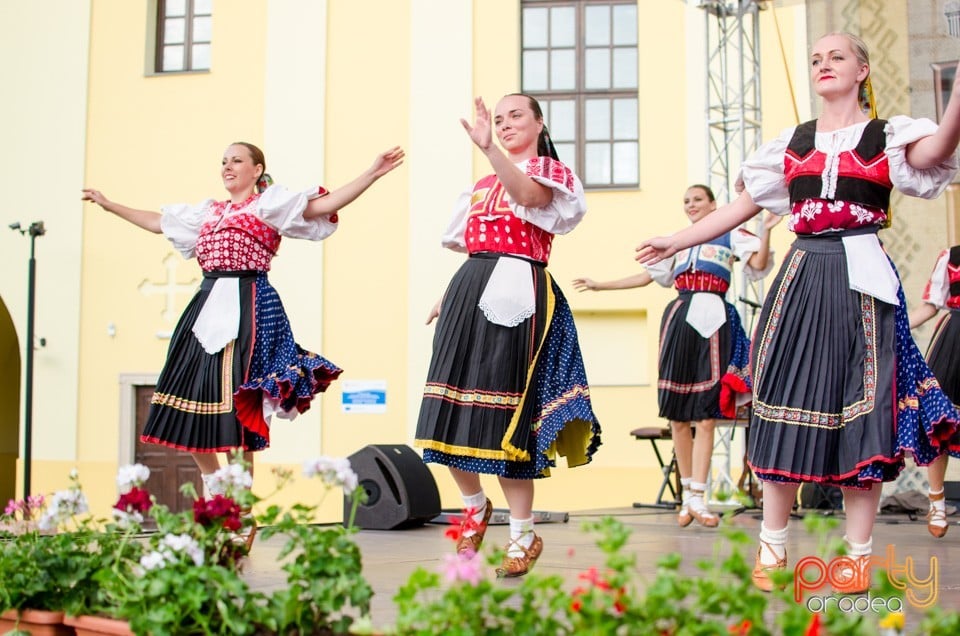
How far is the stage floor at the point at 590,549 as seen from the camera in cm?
345

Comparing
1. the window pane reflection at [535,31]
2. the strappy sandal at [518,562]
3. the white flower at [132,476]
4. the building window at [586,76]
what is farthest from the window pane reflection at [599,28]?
the white flower at [132,476]

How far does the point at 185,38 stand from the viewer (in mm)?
13648

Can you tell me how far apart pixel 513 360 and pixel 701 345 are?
266 centimetres

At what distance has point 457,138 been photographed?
41.8ft

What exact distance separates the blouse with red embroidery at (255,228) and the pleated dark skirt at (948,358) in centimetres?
298

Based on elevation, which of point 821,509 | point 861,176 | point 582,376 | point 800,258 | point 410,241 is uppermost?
point 410,241

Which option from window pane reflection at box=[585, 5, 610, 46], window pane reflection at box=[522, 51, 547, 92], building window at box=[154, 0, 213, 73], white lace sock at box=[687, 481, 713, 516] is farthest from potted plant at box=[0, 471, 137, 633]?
building window at box=[154, 0, 213, 73]

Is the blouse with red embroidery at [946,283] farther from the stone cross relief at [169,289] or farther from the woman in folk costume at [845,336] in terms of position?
the stone cross relief at [169,289]

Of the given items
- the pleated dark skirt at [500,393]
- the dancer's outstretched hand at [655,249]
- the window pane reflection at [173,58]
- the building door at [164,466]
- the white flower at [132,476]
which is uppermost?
the window pane reflection at [173,58]

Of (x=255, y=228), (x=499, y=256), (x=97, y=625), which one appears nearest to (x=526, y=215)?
(x=499, y=256)

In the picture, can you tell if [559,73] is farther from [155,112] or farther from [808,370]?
[808,370]

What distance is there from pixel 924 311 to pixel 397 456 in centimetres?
265

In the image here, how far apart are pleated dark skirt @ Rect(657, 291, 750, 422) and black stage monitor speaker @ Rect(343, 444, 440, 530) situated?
1.27m

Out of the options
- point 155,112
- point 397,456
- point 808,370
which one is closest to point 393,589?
point 808,370
